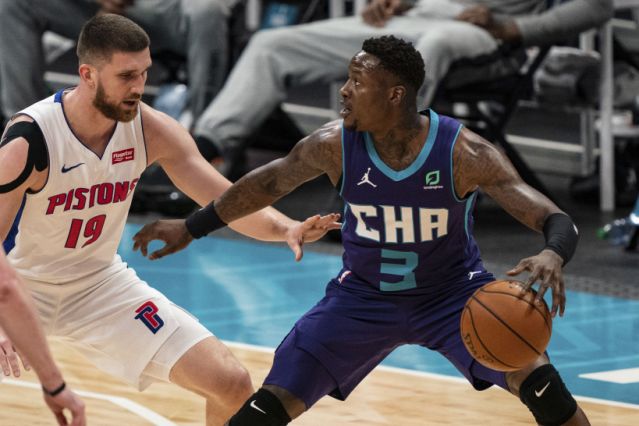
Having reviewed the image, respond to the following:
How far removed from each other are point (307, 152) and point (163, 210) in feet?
17.8

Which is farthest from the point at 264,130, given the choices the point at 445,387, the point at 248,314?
the point at 445,387

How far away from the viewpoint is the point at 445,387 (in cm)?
645

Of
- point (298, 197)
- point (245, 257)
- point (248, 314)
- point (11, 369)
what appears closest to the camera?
point (11, 369)

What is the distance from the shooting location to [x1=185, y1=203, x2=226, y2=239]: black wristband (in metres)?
5.26

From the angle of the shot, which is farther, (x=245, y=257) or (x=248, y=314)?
(x=245, y=257)

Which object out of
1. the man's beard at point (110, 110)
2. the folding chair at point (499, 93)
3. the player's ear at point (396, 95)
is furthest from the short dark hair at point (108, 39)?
the folding chair at point (499, 93)

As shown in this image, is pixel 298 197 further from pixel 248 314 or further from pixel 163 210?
pixel 248 314

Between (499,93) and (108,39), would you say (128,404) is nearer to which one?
(108,39)

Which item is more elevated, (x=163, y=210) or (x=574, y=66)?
(x=574, y=66)

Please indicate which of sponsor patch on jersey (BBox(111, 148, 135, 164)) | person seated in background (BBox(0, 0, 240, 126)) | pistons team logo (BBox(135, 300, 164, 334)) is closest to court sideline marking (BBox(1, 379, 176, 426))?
pistons team logo (BBox(135, 300, 164, 334))

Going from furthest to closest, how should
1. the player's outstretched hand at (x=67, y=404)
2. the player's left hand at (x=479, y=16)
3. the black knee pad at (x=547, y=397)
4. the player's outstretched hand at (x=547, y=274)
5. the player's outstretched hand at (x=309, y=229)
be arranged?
the player's left hand at (x=479, y=16), the player's outstretched hand at (x=309, y=229), the black knee pad at (x=547, y=397), the player's outstretched hand at (x=547, y=274), the player's outstretched hand at (x=67, y=404)

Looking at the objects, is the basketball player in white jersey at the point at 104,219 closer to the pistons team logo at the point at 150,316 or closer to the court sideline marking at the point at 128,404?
the pistons team logo at the point at 150,316

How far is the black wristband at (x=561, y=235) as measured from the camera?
4.53 metres

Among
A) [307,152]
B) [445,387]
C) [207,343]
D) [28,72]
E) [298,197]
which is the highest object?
[307,152]
